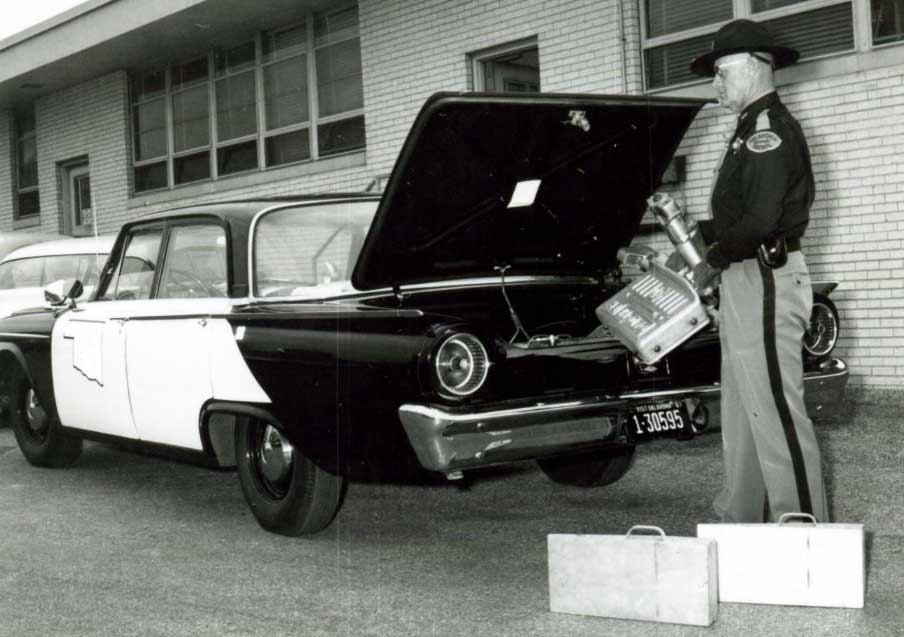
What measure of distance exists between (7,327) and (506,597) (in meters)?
4.75

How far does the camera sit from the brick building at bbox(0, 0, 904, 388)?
941 cm

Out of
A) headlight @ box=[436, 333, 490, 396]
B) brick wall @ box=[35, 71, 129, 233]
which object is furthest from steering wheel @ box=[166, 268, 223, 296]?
brick wall @ box=[35, 71, 129, 233]

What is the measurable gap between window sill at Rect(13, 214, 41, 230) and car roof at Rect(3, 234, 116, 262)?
979 cm

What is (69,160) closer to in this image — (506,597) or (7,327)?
(7,327)

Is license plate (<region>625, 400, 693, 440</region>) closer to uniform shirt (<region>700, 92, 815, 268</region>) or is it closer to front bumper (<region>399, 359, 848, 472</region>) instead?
front bumper (<region>399, 359, 848, 472</region>)

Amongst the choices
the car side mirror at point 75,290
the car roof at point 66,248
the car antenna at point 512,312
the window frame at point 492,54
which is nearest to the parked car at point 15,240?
the car roof at point 66,248

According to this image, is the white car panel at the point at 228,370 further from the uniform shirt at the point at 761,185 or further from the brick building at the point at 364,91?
the brick building at the point at 364,91

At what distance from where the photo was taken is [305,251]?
5992 mm

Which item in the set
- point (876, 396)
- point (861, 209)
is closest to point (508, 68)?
point (861, 209)

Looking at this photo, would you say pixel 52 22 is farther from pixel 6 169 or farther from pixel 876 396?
pixel 876 396

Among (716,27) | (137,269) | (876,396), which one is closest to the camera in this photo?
(137,269)

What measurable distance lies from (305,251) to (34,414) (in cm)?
297

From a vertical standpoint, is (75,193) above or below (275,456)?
above

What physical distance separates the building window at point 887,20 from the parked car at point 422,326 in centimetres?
441
